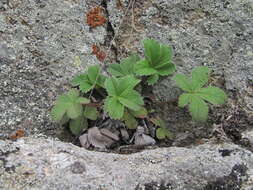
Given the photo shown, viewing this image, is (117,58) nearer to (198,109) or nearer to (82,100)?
(82,100)

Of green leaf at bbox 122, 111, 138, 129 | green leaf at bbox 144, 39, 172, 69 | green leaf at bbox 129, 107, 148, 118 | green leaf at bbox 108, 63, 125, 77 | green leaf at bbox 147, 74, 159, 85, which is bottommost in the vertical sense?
green leaf at bbox 122, 111, 138, 129

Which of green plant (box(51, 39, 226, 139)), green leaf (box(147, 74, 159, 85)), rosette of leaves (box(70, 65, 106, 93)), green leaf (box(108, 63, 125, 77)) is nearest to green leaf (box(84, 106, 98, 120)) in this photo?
green plant (box(51, 39, 226, 139))

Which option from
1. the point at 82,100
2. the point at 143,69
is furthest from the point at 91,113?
the point at 143,69

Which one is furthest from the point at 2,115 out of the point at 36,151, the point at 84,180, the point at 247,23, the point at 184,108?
the point at 247,23

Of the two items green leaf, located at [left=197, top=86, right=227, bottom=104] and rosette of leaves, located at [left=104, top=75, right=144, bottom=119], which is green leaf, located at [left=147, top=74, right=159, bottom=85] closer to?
rosette of leaves, located at [left=104, top=75, right=144, bottom=119]

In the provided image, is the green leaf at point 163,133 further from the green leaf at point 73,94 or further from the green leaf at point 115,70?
the green leaf at point 73,94

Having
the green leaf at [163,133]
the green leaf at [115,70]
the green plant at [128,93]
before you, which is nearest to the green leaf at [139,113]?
the green plant at [128,93]

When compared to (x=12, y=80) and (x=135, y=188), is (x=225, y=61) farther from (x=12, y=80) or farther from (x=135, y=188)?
(x=12, y=80)
